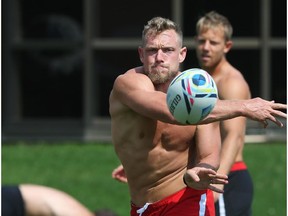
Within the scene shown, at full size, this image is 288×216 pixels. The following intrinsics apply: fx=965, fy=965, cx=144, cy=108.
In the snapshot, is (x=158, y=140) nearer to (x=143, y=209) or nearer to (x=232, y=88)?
(x=143, y=209)

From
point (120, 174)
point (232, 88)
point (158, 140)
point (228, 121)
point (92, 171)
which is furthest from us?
point (92, 171)

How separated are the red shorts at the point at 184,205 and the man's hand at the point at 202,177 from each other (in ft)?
1.18

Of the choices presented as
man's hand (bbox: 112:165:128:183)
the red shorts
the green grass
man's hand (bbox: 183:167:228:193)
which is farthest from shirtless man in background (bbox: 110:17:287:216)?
the green grass

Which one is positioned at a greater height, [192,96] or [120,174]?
[192,96]

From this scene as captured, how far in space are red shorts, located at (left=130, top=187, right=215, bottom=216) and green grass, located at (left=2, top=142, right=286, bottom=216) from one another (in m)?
5.26

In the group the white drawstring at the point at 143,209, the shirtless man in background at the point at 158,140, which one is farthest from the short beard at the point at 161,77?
the white drawstring at the point at 143,209

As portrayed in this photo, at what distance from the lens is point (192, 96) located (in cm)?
557

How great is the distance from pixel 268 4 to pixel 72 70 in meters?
3.54

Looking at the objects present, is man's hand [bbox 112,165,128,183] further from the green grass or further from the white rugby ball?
the green grass

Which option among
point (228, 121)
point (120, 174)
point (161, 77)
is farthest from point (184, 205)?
point (228, 121)

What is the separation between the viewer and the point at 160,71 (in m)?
6.13

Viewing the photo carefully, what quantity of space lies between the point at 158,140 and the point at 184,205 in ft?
1.48

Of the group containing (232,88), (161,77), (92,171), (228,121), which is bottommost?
(92,171)

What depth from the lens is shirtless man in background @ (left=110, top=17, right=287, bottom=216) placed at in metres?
6.14
